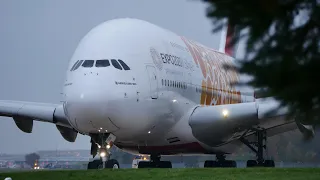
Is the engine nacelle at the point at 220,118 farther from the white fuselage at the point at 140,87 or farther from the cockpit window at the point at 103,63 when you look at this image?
the cockpit window at the point at 103,63

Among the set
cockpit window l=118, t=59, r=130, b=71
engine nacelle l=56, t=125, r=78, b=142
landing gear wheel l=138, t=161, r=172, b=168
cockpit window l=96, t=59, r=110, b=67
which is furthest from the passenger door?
engine nacelle l=56, t=125, r=78, b=142

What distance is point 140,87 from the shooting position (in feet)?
64.1

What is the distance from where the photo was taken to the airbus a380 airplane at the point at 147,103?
1848 centimetres

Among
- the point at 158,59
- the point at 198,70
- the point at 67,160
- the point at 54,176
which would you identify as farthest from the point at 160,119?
the point at 67,160

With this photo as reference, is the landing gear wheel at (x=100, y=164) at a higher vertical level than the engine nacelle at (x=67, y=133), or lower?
lower

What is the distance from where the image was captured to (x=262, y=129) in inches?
957

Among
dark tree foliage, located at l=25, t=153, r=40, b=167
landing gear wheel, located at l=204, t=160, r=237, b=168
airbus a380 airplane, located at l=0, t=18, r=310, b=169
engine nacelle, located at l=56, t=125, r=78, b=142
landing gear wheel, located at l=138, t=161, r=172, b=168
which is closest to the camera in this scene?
airbus a380 airplane, located at l=0, t=18, r=310, b=169

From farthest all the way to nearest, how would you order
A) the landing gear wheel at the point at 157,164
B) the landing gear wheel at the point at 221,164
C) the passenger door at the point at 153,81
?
the landing gear wheel at the point at 221,164 → the landing gear wheel at the point at 157,164 → the passenger door at the point at 153,81

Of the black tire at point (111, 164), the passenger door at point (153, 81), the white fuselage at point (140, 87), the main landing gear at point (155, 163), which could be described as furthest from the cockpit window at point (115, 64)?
the main landing gear at point (155, 163)

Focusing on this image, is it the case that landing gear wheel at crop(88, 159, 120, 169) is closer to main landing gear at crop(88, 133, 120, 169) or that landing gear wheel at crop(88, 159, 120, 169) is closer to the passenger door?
main landing gear at crop(88, 133, 120, 169)

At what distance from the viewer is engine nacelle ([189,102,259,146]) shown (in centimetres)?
2244

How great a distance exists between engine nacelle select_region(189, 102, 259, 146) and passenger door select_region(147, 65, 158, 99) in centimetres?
292

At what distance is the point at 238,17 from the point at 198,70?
2054 centimetres

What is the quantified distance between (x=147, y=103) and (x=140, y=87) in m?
0.73
